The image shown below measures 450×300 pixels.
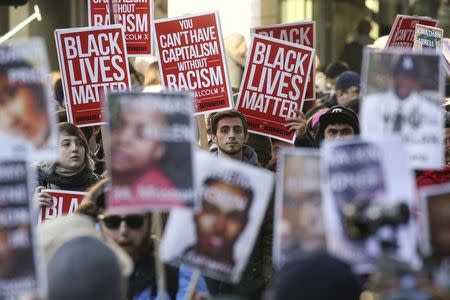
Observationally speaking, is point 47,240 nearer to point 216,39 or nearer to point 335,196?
point 335,196

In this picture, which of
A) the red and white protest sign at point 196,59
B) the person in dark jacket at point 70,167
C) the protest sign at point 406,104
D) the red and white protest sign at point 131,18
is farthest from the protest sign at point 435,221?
the red and white protest sign at point 131,18

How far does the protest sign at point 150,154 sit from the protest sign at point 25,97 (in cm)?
27

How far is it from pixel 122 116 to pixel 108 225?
948 mm

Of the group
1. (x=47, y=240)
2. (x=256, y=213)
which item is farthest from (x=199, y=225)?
(x=47, y=240)

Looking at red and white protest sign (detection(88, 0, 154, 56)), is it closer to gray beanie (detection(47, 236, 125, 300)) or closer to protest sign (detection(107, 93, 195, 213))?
protest sign (detection(107, 93, 195, 213))

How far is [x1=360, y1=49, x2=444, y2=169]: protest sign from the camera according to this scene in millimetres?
6254

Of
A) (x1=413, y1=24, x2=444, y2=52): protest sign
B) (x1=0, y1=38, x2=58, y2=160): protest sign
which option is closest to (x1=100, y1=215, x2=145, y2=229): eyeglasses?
(x1=0, y1=38, x2=58, y2=160): protest sign

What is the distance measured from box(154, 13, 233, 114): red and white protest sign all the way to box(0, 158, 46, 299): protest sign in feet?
15.1

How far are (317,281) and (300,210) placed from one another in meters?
0.77

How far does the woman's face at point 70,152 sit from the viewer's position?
10.0 m

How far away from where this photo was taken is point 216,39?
1073cm

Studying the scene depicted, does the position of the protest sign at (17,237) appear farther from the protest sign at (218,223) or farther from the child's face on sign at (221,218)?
the child's face on sign at (221,218)

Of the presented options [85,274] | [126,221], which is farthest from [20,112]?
[126,221]

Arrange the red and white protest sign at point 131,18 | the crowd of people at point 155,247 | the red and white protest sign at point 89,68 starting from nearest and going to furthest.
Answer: the crowd of people at point 155,247, the red and white protest sign at point 89,68, the red and white protest sign at point 131,18
